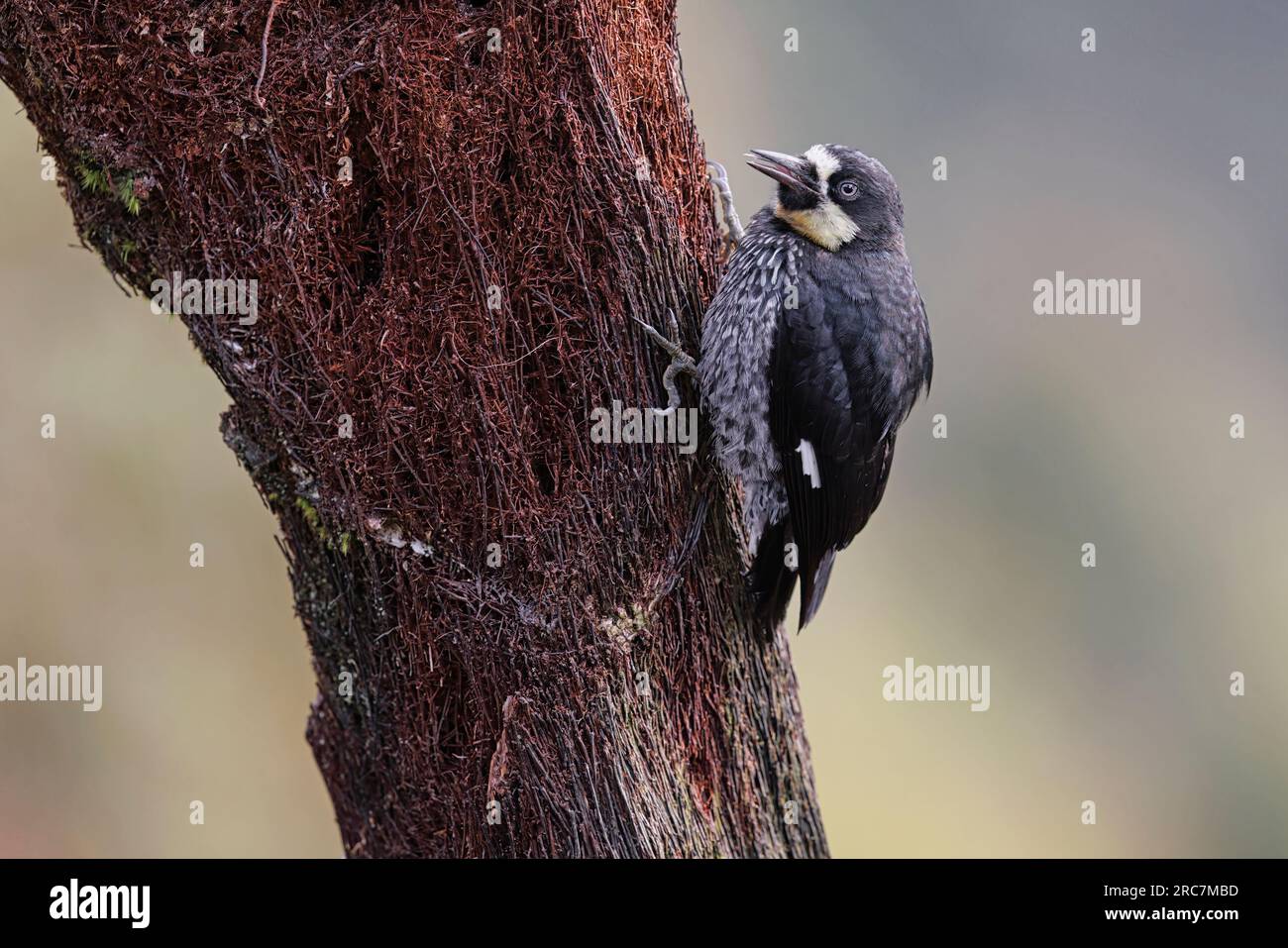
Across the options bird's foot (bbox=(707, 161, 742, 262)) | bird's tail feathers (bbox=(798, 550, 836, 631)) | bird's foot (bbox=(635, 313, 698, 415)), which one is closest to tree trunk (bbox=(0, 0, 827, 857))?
bird's foot (bbox=(635, 313, 698, 415))

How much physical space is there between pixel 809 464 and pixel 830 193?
82 cm

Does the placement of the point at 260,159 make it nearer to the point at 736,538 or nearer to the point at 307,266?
the point at 307,266

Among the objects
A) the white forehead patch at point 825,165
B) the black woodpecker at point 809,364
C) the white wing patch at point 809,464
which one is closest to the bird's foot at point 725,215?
Answer: the black woodpecker at point 809,364

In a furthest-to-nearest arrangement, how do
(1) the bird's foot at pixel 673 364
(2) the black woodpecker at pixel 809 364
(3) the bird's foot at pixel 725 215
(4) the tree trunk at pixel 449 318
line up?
(3) the bird's foot at pixel 725 215 → (2) the black woodpecker at pixel 809 364 → (1) the bird's foot at pixel 673 364 → (4) the tree trunk at pixel 449 318

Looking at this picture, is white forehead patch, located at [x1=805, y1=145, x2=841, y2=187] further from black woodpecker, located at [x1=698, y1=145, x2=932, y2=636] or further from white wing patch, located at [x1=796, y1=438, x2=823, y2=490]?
white wing patch, located at [x1=796, y1=438, x2=823, y2=490]

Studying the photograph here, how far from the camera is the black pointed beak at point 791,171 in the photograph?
10.5ft

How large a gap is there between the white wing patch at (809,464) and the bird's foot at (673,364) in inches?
15.7

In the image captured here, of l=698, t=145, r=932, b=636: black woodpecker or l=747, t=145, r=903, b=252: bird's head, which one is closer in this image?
l=698, t=145, r=932, b=636: black woodpecker

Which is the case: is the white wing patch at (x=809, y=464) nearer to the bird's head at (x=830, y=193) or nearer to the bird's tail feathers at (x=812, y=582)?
the bird's tail feathers at (x=812, y=582)

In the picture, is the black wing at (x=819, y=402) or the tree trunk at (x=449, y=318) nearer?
the tree trunk at (x=449, y=318)

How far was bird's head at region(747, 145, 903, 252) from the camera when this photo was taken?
3.22 metres

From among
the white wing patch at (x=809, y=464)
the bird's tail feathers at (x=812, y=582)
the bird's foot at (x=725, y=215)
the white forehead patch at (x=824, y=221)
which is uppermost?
the bird's foot at (x=725, y=215)

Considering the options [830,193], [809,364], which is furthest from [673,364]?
[830,193]

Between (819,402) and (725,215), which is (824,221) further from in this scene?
(819,402)
